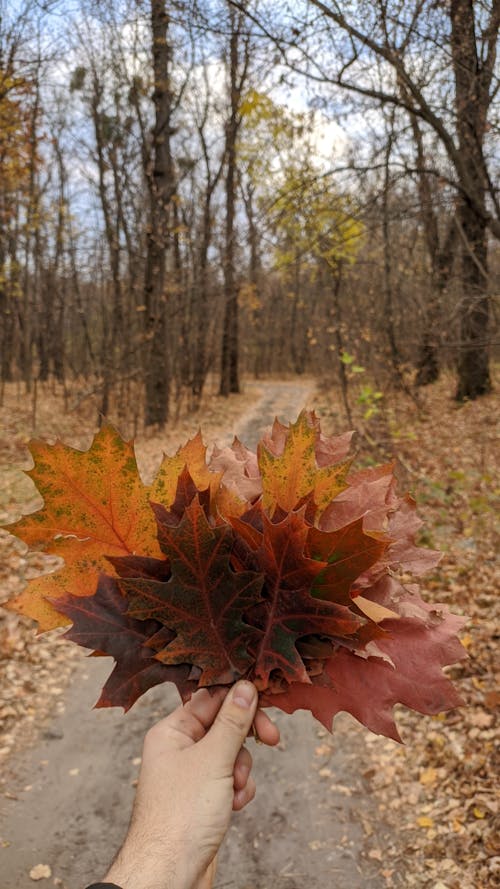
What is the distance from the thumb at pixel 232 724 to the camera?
1.21 m

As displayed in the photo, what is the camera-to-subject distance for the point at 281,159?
1079cm

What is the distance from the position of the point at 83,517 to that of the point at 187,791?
2.40 ft

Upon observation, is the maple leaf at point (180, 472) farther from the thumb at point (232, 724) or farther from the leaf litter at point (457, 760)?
the leaf litter at point (457, 760)

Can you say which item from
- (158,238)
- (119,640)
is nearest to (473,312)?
(158,238)

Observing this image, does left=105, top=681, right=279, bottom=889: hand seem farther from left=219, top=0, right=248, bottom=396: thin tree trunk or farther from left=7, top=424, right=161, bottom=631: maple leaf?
left=219, top=0, right=248, bottom=396: thin tree trunk

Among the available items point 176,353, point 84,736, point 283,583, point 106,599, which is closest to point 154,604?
point 106,599

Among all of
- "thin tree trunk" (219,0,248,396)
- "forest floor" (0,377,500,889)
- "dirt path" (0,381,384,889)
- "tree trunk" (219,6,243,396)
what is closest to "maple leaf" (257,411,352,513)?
"forest floor" (0,377,500,889)

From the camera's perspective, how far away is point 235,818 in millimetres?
3672

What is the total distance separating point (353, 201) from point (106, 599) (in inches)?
325

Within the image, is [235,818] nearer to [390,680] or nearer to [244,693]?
[244,693]

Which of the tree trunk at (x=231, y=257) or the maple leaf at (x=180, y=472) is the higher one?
the tree trunk at (x=231, y=257)

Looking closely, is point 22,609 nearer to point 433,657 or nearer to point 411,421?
point 433,657

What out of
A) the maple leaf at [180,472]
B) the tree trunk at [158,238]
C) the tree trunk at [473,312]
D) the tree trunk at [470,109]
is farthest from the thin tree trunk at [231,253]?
the maple leaf at [180,472]

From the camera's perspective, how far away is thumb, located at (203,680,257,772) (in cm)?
121
